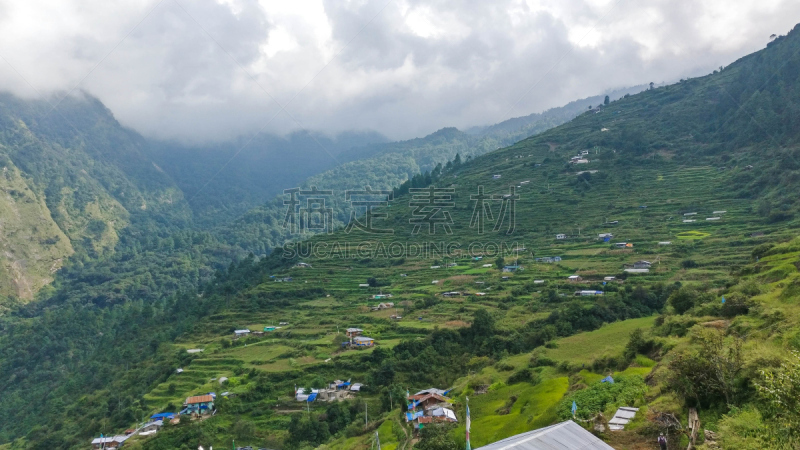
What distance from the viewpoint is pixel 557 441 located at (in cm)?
1167

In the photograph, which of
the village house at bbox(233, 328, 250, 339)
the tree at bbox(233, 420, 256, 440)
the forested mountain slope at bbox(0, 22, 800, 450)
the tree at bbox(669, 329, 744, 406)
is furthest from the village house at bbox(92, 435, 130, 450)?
the tree at bbox(669, 329, 744, 406)

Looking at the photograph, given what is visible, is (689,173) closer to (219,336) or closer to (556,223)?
(556,223)

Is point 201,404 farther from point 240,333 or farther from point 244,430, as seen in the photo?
point 240,333

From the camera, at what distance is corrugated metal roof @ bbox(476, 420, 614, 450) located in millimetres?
11156

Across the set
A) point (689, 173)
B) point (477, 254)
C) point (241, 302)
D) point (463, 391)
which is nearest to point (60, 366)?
point (241, 302)

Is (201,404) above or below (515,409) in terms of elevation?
below

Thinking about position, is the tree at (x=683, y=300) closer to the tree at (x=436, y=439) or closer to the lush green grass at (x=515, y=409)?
the lush green grass at (x=515, y=409)

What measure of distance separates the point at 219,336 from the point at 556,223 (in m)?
36.0

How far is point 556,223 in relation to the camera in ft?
197

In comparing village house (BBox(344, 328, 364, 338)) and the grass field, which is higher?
the grass field

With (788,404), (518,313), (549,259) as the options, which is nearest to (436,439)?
(788,404)

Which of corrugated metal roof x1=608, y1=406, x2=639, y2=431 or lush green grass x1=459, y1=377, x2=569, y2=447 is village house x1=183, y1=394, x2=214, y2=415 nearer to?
lush green grass x1=459, y1=377, x2=569, y2=447

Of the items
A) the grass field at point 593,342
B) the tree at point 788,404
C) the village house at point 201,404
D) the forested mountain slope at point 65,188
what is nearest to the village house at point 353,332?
the village house at point 201,404

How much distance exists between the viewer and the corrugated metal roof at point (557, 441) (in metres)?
11.2
